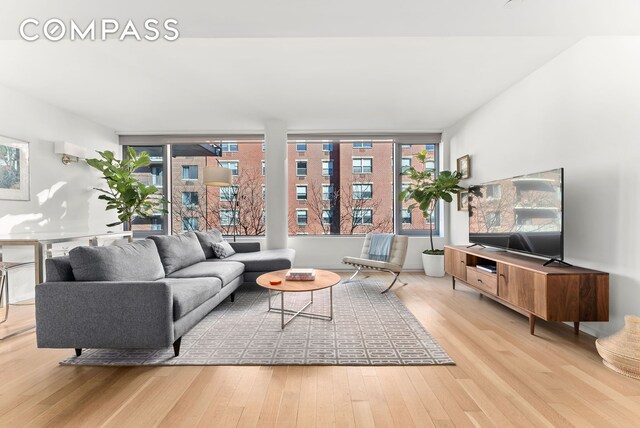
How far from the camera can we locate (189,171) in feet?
18.7

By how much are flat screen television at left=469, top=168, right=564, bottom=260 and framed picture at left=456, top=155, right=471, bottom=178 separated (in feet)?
2.88

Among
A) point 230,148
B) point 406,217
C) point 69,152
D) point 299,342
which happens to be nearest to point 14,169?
point 69,152

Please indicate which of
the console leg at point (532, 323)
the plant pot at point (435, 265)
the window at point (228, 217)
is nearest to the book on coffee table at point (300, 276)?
the console leg at point (532, 323)

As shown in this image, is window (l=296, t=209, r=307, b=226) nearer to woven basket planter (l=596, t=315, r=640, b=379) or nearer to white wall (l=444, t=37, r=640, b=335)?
white wall (l=444, t=37, r=640, b=335)

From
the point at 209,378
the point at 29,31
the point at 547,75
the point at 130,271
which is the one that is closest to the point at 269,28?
the point at 29,31

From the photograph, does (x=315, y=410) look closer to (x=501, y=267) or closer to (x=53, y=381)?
(x=53, y=381)

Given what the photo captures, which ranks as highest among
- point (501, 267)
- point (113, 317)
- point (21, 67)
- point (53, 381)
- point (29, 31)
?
point (21, 67)

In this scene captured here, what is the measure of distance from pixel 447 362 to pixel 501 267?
134cm

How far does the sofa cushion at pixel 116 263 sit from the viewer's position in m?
2.16

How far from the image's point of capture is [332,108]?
4270mm

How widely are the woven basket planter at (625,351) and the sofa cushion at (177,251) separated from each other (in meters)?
3.88

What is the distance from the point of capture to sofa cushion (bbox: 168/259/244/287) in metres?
3.07

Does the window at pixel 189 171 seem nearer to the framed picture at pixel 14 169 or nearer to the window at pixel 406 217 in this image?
the framed picture at pixel 14 169

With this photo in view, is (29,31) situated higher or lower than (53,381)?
higher
